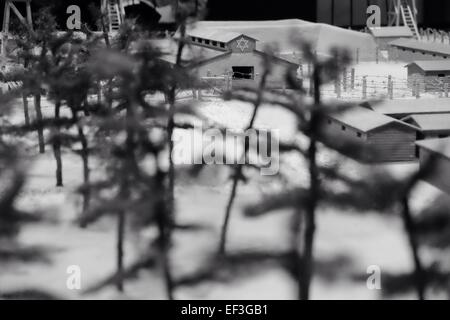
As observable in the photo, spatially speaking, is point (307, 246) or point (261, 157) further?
point (261, 157)

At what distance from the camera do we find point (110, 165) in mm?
2893

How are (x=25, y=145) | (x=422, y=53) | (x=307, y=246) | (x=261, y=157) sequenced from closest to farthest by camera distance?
(x=307, y=246)
(x=261, y=157)
(x=25, y=145)
(x=422, y=53)

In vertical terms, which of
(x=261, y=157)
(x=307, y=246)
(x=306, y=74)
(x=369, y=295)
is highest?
(x=306, y=74)

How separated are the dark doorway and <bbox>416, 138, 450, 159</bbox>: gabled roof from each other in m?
1.46

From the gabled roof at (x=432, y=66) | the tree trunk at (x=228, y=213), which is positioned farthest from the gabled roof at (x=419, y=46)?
the tree trunk at (x=228, y=213)

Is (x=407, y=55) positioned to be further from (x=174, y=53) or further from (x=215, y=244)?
(x=215, y=244)

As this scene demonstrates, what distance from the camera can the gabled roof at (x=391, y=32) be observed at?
21.8ft

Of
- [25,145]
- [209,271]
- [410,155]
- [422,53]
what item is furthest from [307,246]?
[422,53]

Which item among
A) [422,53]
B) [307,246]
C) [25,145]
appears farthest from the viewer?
[422,53]

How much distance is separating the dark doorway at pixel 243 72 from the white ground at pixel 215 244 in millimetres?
1453

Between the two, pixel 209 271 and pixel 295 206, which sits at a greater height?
pixel 295 206

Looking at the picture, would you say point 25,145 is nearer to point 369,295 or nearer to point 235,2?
point 369,295

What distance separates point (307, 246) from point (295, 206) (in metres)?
0.14

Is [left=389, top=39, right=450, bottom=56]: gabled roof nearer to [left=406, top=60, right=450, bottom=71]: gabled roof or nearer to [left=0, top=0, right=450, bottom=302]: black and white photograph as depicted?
[left=406, top=60, right=450, bottom=71]: gabled roof
